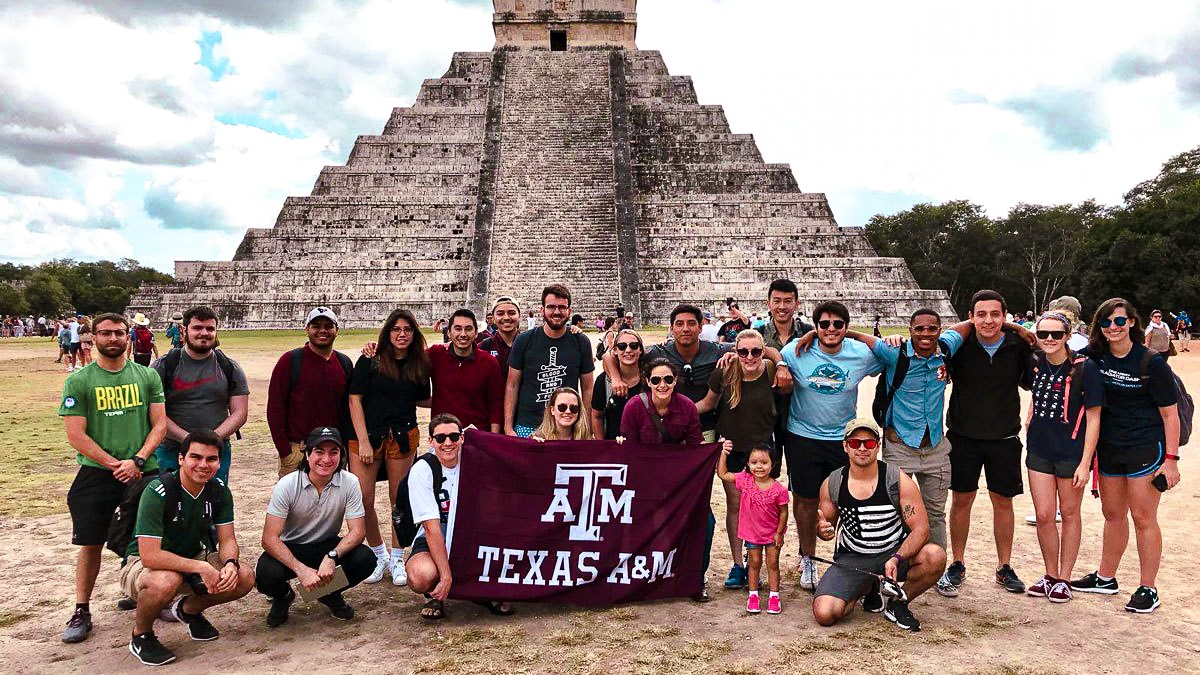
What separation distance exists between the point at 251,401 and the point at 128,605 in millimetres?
8628

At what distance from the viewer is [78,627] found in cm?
429

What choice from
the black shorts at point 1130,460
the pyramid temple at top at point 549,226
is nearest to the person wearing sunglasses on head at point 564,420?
the black shorts at point 1130,460

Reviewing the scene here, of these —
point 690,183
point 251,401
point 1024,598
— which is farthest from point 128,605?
point 690,183

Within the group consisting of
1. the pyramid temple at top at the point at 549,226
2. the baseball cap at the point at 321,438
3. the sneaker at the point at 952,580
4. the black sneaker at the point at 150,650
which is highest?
the pyramid temple at top at the point at 549,226

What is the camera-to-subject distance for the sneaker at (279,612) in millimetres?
4480

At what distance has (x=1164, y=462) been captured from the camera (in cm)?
464

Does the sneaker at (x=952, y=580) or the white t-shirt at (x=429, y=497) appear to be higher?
the white t-shirt at (x=429, y=497)

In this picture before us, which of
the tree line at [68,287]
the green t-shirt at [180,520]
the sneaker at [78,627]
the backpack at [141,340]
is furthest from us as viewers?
the tree line at [68,287]

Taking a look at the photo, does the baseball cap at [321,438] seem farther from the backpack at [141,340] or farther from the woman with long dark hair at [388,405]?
the backpack at [141,340]

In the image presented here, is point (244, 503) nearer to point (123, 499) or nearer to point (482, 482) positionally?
point (123, 499)

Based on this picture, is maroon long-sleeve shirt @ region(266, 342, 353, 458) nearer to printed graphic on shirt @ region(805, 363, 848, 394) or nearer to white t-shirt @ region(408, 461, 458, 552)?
white t-shirt @ region(408, 461, 458, 552)

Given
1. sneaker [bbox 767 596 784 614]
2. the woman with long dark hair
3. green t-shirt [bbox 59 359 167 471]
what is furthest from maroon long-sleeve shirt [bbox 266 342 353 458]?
sneaker [bbox 767 596 784 614]

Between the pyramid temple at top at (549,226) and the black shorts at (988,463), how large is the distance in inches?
747

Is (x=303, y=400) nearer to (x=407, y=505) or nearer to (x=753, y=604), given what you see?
(x=407, y=505)
